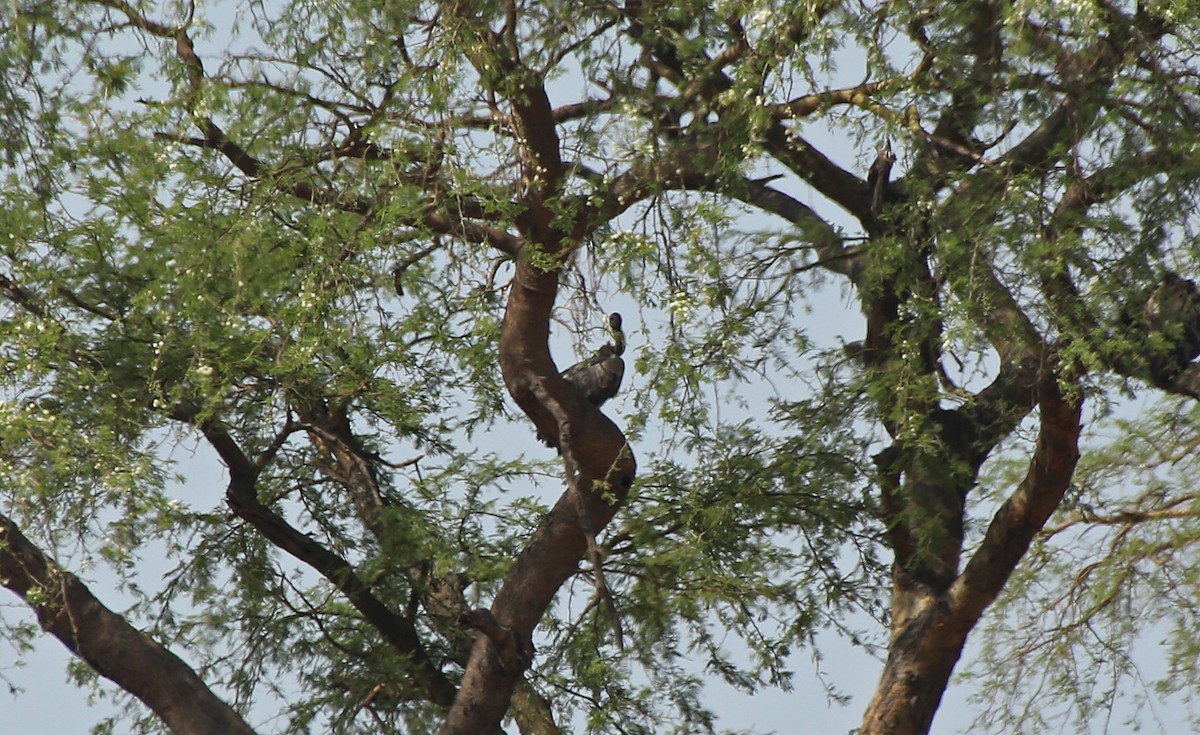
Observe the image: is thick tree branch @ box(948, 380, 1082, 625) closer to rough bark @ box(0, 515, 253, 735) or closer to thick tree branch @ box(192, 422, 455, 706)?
thick tree branch @ box(192, 422, 455, 706)

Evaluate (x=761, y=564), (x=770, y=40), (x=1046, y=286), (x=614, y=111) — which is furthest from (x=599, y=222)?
(x=761, y=564)

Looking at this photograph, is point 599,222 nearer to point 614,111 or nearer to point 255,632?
point 614,111

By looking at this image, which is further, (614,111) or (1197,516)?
(1197,516)

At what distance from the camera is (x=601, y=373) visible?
6145 millimetres

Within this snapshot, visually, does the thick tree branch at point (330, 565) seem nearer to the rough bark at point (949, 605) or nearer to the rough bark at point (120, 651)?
the rough bark at point (120, 651)

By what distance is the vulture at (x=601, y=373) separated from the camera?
6125 mm

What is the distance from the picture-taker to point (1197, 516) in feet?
24.1

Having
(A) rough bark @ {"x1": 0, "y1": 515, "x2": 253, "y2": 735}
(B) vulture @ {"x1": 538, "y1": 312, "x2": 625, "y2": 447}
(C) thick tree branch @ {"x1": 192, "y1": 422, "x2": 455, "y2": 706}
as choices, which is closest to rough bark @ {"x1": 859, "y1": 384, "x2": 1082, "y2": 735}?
(B) vulture @ {"x1": 538, "y1": 312, "x2": 625, "y2": 447}

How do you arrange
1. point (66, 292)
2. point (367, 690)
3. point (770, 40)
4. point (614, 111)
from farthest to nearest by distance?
1. point (367, 690)
2. point (66, 292)
3. point (614, 111)
4. point (770, 40)

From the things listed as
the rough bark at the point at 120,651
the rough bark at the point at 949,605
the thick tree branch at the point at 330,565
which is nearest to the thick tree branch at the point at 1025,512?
the rough bark at the point at 949,605

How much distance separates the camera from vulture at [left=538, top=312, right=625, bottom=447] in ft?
20.1

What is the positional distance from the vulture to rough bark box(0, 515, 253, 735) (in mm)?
1737

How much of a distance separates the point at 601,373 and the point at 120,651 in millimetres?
2211

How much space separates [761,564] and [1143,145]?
3.14 metres
